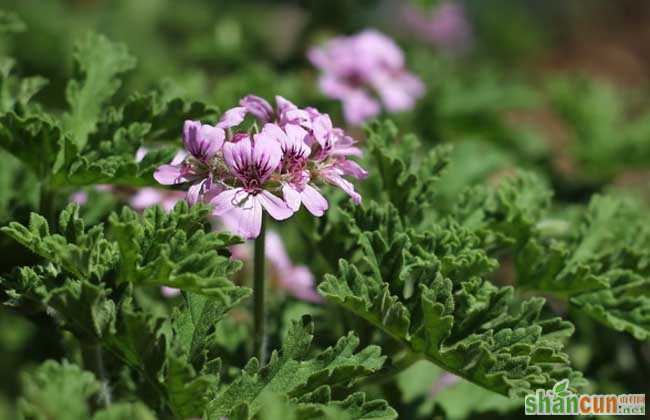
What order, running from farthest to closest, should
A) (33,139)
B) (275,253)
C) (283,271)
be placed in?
(283,271) → (275,253) → (33,139)

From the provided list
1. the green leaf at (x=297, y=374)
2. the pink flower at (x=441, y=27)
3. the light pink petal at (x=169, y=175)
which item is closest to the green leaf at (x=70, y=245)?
the light pink petal at (x=169, y=175)

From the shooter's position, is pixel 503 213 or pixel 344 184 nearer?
pixel 344 184

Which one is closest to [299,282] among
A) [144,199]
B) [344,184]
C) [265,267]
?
[144,199]

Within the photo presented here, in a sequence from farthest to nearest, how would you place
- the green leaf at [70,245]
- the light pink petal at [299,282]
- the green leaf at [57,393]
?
the light pink petal at [299,282], the green leaf at [70,245], the green leaf at [57,393]

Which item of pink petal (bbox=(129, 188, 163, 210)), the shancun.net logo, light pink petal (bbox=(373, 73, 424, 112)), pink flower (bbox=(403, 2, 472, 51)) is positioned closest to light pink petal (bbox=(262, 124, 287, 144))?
the shancun.net logo

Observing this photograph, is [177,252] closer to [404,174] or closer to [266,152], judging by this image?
[266,152]

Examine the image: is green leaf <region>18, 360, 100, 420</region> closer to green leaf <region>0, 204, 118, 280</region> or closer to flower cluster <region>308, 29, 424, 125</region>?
green leaf <region>0, 204, 118, 280</region>

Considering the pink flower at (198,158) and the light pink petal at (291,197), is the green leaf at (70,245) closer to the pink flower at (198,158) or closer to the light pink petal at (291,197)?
the pink flower at (198,158)
